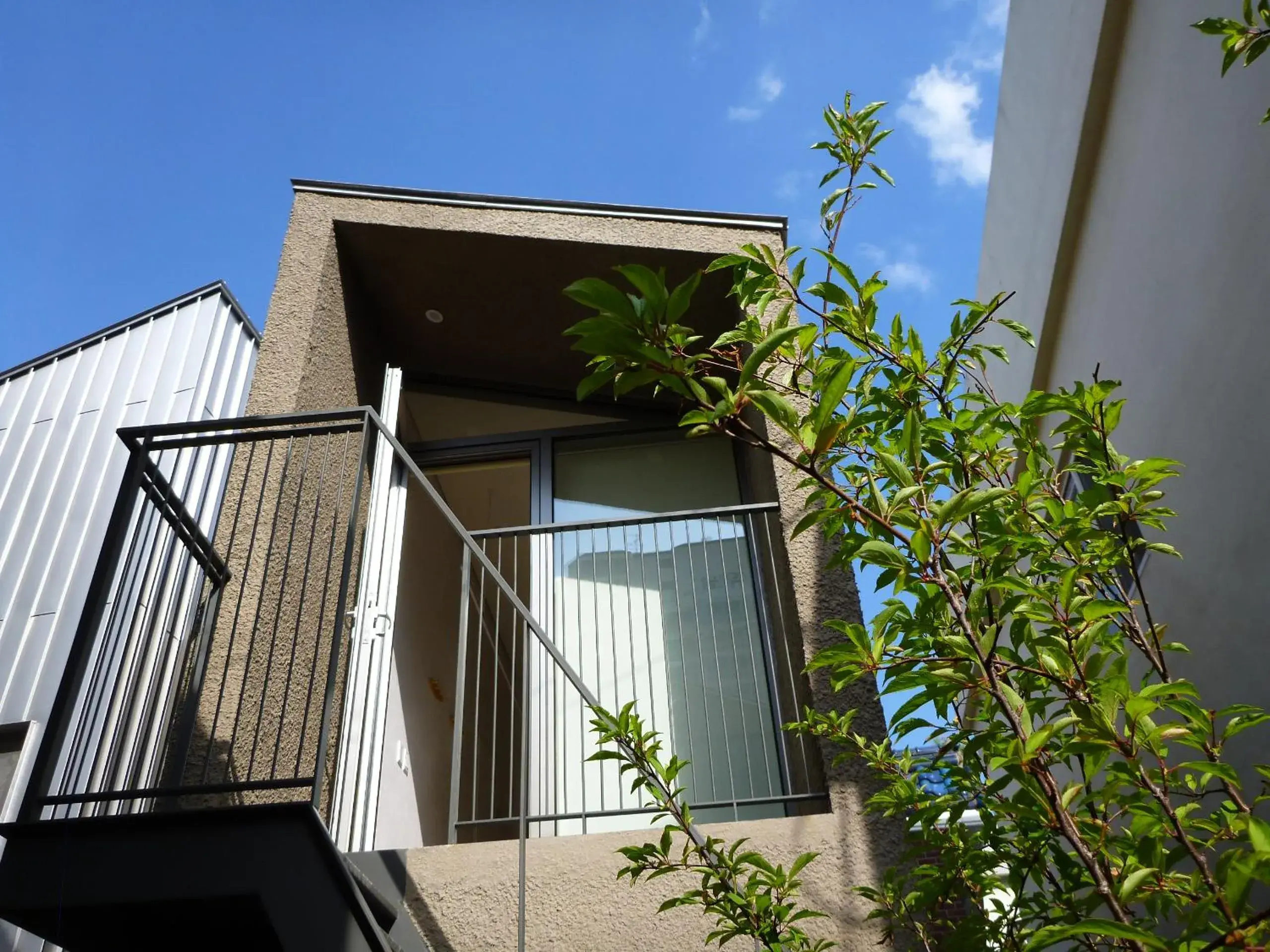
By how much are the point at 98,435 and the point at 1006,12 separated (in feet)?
20.9

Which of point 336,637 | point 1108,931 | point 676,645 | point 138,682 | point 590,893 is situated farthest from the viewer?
point 676,645

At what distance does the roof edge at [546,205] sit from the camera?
5.05 meters

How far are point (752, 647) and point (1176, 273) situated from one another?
219cm

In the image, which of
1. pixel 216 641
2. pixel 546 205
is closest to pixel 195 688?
pixel 216 641

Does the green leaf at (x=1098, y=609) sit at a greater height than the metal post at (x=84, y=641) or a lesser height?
lesser

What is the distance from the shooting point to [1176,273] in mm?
3334

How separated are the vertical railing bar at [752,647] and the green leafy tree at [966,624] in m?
1.29

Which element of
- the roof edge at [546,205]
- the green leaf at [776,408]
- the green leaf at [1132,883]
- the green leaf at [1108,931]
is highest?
the roof edge at [546,205]

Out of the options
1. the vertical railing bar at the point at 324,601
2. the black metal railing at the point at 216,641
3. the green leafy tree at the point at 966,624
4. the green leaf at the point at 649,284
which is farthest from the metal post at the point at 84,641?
the green leaf at the point at 649,284

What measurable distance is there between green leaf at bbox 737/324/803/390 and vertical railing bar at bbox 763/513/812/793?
2542mm

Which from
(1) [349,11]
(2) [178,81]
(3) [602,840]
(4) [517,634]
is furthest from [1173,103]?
(2) [178,81]

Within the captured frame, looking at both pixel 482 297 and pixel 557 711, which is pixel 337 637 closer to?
pixel 557 711

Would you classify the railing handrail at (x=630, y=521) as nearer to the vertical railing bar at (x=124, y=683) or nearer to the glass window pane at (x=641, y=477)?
the glass window pane at (x=641, y=477)

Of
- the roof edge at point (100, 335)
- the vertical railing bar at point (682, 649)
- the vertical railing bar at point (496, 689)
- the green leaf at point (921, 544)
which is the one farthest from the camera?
the roof edge at point (100, 335)
